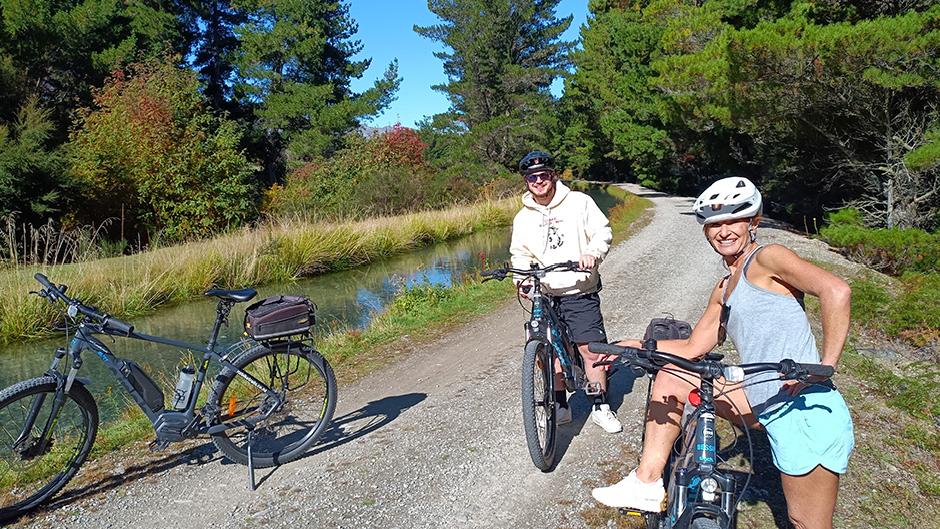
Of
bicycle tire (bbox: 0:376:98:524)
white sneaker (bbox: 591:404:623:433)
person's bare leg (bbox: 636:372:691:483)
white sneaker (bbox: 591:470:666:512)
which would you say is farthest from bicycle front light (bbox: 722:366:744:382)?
bicycle tire (bbox: 0:376:98:524)

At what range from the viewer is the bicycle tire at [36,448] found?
393 centimetres

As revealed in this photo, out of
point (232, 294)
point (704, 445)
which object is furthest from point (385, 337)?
point (704, 445)

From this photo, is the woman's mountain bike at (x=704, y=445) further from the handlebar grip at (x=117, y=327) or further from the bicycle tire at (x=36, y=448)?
the bicycle tire at (x=36, y=448)

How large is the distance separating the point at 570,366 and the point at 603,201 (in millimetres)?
31660

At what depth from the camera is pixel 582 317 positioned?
4.56 metres

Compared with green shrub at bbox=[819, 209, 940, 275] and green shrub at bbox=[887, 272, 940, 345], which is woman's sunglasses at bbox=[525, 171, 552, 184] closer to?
green shrub at bbox=[887, 272, 940, 345]

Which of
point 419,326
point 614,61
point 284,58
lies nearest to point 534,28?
point 614,61

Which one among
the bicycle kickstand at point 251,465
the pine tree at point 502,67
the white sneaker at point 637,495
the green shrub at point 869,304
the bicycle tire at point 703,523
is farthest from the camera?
the pine tree at point 502,67

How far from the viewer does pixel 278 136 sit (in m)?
40.0

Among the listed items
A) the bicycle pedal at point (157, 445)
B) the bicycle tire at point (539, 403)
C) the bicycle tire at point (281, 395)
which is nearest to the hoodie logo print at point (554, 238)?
the bicycle tire at point (539, 403)

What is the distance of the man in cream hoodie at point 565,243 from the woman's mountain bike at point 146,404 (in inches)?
66.0

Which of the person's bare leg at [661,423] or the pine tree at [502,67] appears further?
the pine tree at [502,67]

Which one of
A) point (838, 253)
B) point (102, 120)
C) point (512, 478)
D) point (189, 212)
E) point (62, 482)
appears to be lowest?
point (838, 253)

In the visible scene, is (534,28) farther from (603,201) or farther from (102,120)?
(102,120)
